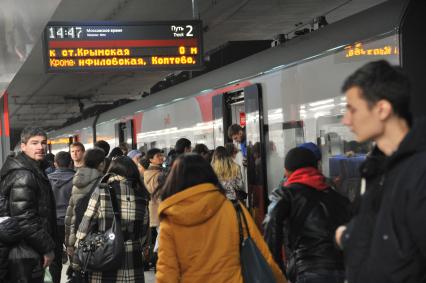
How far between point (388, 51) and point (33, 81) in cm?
1998

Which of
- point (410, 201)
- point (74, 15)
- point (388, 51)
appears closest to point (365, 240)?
point (410, 201)

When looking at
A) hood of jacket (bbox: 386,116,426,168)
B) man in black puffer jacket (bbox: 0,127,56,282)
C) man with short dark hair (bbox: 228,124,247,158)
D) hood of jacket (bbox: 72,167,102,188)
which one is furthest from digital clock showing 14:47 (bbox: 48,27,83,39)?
hood of jacket (bbox: 386,116,426,168)

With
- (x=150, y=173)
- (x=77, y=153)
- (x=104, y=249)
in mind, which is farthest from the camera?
(x=150, y=173)

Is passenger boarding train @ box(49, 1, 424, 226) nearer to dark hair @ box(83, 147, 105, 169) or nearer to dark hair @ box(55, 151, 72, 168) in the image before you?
dark hair @ box(83, 147, 105, 169)

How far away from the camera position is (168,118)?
12438 mm

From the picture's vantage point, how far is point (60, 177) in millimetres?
7344

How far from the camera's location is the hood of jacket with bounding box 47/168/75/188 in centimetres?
730

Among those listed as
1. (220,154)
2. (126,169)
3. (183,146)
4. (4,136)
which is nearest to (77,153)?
(4,136)

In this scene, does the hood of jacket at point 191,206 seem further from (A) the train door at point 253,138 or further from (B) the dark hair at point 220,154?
(A) the train door at point 253,138

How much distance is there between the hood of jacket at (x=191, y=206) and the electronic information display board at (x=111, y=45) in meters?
6.57

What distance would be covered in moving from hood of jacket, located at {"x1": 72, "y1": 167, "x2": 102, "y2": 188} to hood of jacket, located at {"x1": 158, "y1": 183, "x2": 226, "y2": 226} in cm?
245

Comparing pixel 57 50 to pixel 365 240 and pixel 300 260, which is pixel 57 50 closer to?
pixel 300 260

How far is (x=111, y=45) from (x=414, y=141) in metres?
8.04

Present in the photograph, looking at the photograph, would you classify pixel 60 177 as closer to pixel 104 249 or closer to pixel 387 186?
pixel 104 249
